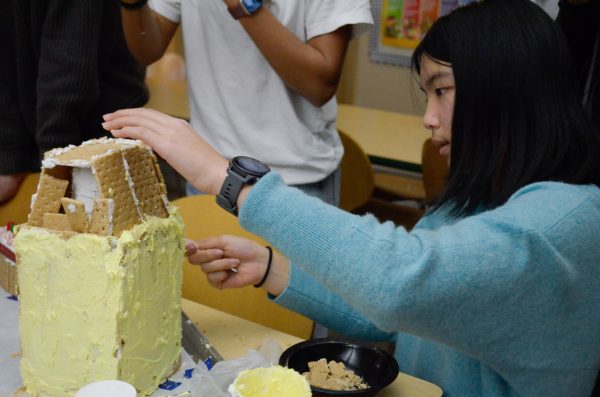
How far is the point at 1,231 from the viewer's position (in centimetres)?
167

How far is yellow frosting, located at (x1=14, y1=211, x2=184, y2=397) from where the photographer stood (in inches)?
45.3

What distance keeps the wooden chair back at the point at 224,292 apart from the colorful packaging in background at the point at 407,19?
285 centimetres

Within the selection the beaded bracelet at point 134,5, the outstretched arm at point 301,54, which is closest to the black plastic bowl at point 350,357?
the outstretched arm at point 301,54

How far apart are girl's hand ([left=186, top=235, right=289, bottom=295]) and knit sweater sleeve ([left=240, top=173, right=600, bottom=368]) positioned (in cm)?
48

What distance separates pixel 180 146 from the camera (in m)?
1.11

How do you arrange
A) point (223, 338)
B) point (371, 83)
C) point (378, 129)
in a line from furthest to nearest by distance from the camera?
point (371, 83) < point (378, 129) < point (223, 338)

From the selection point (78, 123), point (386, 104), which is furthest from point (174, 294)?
point (386, 104)

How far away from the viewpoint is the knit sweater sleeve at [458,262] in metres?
0.95

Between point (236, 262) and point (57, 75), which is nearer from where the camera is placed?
point (236, 262)

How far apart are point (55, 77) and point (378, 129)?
1.68m

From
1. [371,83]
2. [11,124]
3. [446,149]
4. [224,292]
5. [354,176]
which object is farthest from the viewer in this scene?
[371,83]

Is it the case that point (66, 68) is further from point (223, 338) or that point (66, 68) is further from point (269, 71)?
point (223, 338)

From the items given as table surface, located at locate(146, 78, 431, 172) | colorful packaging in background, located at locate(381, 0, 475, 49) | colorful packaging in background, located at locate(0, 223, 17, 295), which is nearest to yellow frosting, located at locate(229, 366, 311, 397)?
colorful packaging in background, located at locate(0, 223, 17, 295)

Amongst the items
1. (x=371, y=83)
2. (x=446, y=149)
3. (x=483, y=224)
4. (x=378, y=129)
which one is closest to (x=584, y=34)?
(x=446, y=149)
